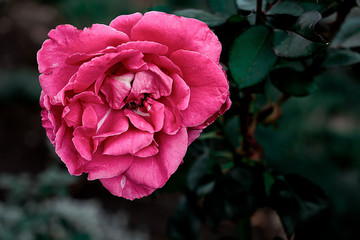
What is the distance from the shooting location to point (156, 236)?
85.0 inches

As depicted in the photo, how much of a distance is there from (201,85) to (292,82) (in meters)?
0.23

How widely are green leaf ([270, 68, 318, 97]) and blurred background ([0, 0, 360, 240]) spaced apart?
0.30 m

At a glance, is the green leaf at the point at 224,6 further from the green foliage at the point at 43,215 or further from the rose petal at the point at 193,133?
the green foliage at the point at 43,215

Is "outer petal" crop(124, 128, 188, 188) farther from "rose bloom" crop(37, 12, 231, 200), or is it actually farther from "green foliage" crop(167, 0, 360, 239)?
"green foliage" crop(167, 0, 360, 239)

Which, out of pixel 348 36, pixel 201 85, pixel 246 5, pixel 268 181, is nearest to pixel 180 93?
pixel 201 85

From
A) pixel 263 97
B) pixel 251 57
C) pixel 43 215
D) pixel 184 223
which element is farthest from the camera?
pixel 43 215

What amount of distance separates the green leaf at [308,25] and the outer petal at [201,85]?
13 cm

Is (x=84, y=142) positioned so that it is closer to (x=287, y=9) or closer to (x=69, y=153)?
(x=69, y=153)

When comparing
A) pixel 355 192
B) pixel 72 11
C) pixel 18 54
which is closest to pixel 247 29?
pixel 355 192

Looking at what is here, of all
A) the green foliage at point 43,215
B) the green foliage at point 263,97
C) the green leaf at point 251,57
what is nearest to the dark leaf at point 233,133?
the green foliage at point 263,97

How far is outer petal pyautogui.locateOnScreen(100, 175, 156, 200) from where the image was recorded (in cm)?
45

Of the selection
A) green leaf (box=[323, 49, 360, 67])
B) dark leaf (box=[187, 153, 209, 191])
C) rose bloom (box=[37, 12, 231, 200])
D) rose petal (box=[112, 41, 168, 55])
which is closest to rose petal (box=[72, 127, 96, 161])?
rose bloom (box=[37, 12, 231, 200])

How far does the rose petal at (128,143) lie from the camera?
1.43 feet

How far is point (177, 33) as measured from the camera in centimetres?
43
